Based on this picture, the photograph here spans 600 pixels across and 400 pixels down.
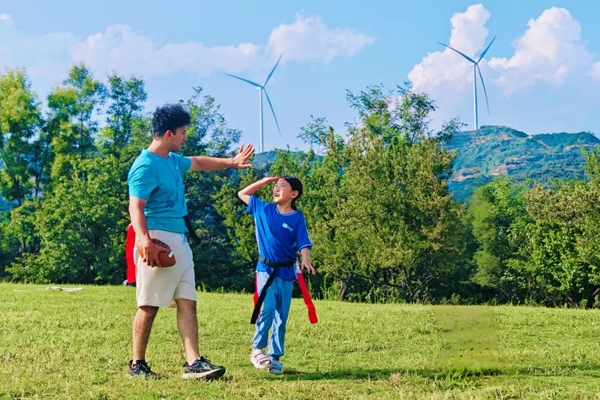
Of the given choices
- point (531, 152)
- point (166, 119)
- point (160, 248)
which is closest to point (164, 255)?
point (160, 248)

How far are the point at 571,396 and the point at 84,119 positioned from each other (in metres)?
48.4

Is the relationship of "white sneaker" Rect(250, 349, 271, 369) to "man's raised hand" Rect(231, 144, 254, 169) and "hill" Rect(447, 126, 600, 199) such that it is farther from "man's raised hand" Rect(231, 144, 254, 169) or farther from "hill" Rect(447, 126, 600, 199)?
"hill" Rect(447, 126, 600, 199)

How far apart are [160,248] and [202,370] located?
1.04 metres

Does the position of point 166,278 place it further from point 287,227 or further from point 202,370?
point 287,227

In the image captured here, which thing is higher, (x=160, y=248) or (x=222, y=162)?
(x=222, y=162)

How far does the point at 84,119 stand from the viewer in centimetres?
4941

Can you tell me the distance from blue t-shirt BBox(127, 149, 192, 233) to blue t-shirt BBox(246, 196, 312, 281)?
2.72 ft

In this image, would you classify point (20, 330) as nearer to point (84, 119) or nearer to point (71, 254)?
point (71, 254)

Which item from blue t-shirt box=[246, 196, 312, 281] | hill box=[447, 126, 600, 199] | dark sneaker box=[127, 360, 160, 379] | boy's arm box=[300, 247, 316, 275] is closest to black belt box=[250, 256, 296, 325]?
blue t-shirt box=[246, 196, 312, 281]

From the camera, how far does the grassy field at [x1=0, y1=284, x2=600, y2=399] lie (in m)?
5.08

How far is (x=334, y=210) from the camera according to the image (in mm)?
27531

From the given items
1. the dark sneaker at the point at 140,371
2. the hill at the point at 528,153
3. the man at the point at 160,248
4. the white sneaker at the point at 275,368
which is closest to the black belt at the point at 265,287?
the white sneaker at the point at 275,368

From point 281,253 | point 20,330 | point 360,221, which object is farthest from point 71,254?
point 281,253

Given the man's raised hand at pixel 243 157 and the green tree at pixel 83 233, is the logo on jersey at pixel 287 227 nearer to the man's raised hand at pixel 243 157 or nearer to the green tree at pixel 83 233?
the man's raised hand at pixel 243 157
